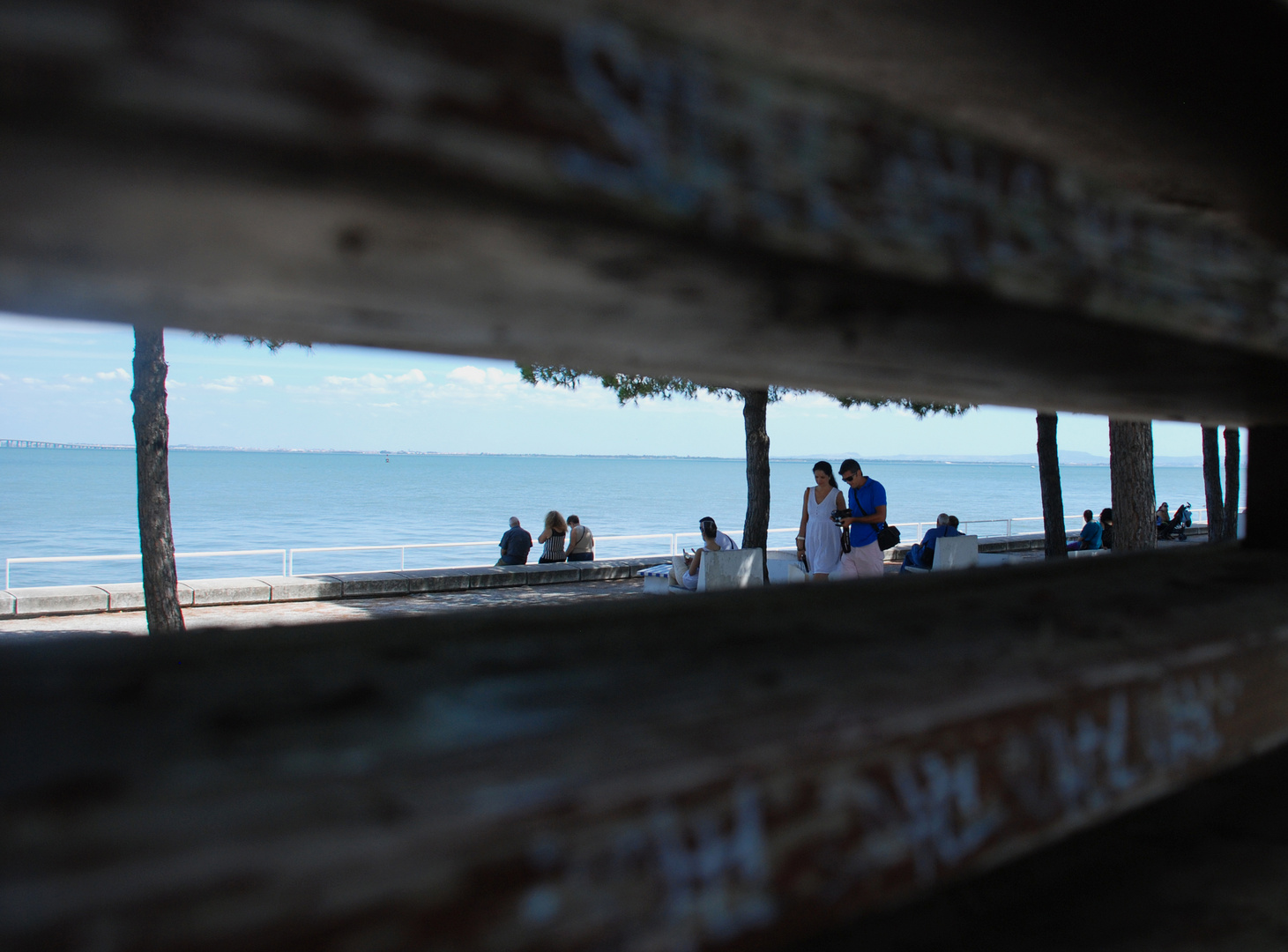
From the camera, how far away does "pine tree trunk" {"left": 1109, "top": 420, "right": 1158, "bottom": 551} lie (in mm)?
12555

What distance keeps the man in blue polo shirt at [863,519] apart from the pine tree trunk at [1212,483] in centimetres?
1126

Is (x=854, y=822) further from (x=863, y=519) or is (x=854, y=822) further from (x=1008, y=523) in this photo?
(x=1008, y=523)

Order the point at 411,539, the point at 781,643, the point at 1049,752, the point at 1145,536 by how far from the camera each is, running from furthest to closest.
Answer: the point at 411,539, the point at 1145,536, the point at 781,643, the point at 1049,752

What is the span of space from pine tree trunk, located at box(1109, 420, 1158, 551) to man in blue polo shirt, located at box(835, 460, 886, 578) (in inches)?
165

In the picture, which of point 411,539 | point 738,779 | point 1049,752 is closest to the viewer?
point 738,779

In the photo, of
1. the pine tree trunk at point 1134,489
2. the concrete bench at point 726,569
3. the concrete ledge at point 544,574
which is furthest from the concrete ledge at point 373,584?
the pine tree trunk at point 1134,489

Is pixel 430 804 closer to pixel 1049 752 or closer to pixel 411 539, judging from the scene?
pixel 1049 752

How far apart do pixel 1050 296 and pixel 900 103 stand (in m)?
0.20

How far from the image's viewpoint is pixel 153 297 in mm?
526

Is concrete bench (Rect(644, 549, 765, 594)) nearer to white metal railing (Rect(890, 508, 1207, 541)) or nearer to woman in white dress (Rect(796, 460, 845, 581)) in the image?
woman in white dress (Rect(796, 460, 845, 581))

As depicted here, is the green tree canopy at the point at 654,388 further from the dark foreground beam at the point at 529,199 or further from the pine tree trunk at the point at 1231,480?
the dark foreground beam at the point at 529,199

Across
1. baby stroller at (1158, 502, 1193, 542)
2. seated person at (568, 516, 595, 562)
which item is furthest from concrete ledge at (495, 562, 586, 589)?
baby stroller at (1158, 502, 1193, 542)

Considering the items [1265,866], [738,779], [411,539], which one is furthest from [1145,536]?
[411,539]

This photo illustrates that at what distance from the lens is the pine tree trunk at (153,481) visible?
9477mm
